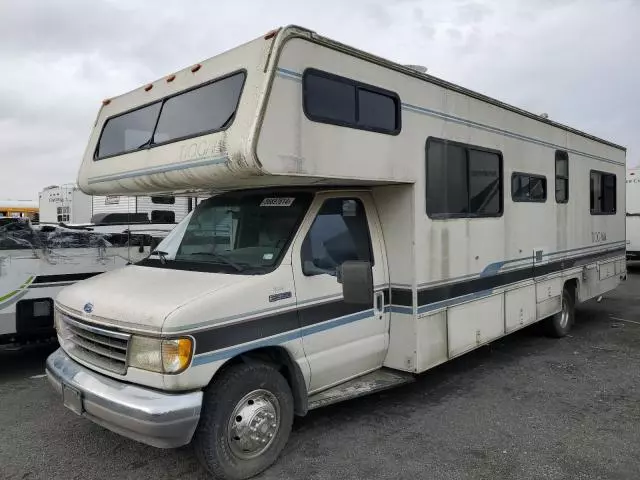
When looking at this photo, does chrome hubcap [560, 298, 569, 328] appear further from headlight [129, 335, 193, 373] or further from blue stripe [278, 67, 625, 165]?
headlight [129, 335, 193, 373]

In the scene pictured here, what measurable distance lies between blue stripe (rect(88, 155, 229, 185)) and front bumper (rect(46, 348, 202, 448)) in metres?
1.60

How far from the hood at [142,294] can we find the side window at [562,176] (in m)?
5.44

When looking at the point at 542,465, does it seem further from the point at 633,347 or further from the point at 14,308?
the point at 14,308

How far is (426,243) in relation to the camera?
16.4 ft

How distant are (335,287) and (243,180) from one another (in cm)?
117

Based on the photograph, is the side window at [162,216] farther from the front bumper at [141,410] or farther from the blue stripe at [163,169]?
the front bumper at [141,410]

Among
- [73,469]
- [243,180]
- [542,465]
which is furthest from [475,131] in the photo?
[73,469]

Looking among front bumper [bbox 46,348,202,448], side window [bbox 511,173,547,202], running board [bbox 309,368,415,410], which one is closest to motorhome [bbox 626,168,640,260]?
side window [bbox 511,173,547,202]

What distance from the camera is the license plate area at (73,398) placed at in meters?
3.71

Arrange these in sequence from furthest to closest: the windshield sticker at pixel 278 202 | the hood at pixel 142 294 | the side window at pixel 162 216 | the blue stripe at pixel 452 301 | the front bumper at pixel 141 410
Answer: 1. the side window at pixel 162 216
2. the blue stripe at pixel 452 301
3. the windshield sticker at pixel 278 202
4. the hood at pixel 142 294
5. the front bumper at pixel 141 410

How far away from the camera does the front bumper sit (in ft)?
10.8

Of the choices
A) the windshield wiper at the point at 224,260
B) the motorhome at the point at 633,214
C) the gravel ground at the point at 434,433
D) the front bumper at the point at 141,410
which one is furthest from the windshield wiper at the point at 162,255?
the motorhome at the point at 633,214

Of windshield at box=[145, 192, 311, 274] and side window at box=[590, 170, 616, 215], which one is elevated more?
side window at box=[590, 170, 616, 215]

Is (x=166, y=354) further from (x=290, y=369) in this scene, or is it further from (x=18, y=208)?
(x=18, y=208)
